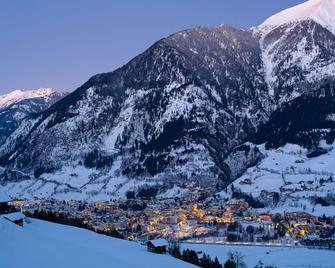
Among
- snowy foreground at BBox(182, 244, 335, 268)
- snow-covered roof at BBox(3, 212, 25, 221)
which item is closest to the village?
snowy foreground at BBox(182, 244, 335, 268)

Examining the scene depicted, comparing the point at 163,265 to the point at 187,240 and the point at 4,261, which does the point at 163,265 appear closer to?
the point at 4,261

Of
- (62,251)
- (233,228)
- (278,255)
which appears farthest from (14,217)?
(233,228)

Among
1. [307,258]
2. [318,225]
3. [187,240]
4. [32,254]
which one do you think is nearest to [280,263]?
[307,258]

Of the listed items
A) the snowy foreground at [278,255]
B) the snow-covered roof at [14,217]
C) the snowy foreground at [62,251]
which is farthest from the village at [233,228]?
the snow-covered roof at [14,217]

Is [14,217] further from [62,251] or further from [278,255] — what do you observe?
[278,255]

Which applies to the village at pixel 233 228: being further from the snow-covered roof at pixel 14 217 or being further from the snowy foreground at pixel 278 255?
the snow-covered roof at pixel 14 217

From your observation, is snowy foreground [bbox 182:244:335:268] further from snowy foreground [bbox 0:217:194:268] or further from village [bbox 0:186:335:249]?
snowy foreground [bbox 0:217:194:268]

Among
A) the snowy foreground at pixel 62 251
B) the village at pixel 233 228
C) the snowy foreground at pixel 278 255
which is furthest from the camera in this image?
the village at pixel 233 228
